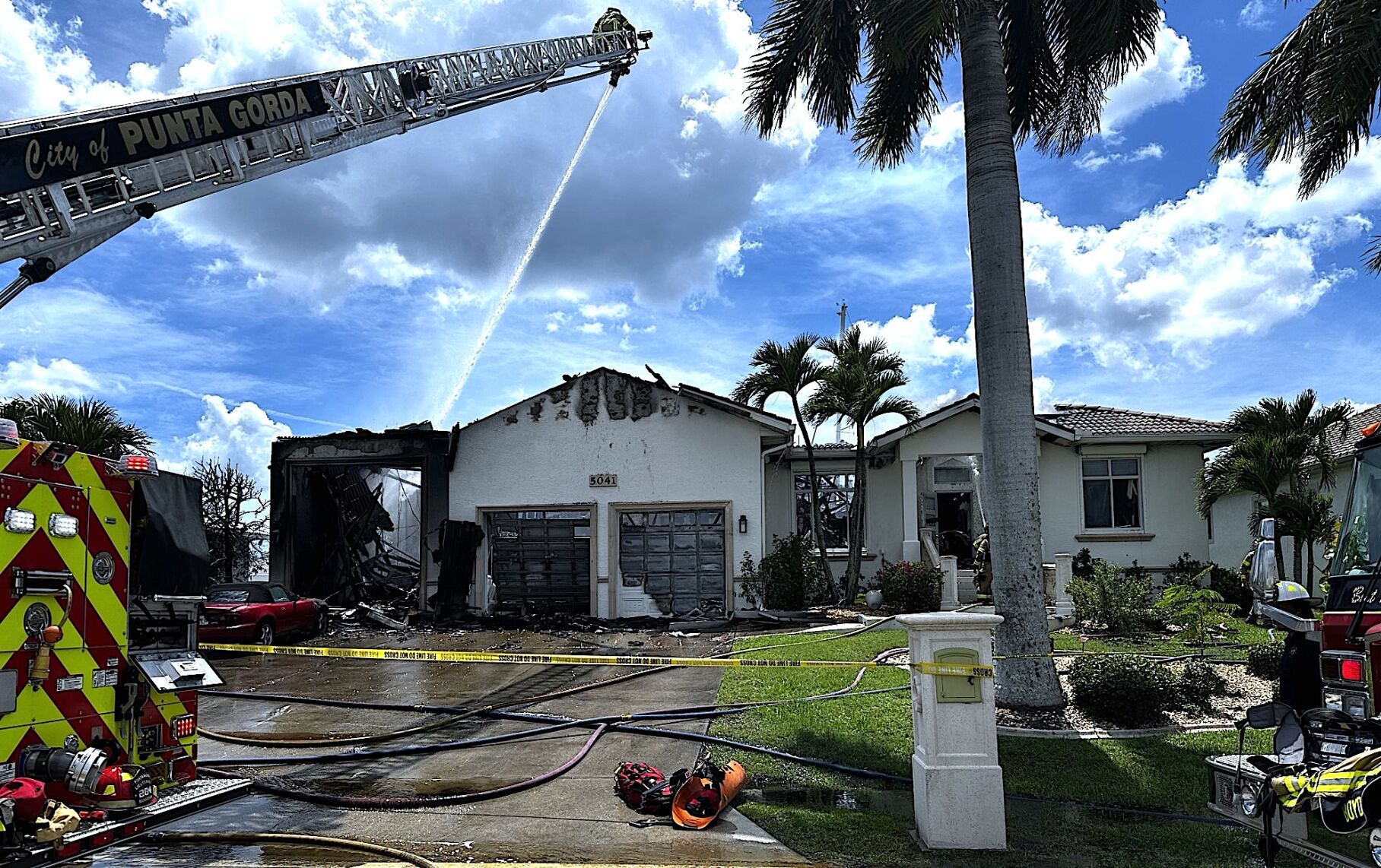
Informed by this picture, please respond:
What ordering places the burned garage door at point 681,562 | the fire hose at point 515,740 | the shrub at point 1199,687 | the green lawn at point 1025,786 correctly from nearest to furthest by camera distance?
the green lawn at point 1025,786 < the fire hose at point 515,740 < the shrub at point 1199,687 < the burned garage door at point 681,562

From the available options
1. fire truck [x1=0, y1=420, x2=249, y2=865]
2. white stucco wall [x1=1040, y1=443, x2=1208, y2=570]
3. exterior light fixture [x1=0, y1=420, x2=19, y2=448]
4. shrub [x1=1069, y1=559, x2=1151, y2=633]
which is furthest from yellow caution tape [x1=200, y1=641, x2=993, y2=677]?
white stucco wall [x1=1040, y1=443, x2=1208, y2=570]

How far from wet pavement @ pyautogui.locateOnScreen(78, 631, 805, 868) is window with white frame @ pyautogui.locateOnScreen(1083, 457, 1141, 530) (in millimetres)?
12818

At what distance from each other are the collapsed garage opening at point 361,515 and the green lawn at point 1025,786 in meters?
13.5

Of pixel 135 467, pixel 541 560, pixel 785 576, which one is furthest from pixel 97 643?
pixel 541 560

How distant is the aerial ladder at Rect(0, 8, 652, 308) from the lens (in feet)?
22.2

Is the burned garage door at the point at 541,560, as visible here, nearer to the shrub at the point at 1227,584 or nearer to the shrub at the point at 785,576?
the shrub at the point at 785,576

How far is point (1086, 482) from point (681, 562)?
957 centimetres

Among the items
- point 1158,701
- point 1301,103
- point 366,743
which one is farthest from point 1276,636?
point 366,743

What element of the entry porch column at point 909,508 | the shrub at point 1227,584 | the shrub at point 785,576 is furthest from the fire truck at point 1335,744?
the entry porch column at point 909,508

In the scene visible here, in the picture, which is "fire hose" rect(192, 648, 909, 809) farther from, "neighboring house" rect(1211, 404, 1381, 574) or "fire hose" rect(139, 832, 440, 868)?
"neighboring house" rect(1211, 404, 1381, 574)

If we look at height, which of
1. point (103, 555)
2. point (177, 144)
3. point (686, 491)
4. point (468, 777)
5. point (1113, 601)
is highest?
point (177, 144)

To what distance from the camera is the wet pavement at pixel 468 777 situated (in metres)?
5.65

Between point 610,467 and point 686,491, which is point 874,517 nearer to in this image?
point 686,491

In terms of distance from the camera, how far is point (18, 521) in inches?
191
